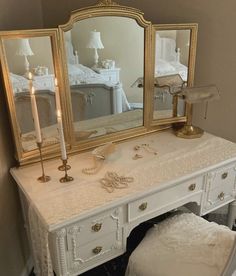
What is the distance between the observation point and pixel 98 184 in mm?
1209

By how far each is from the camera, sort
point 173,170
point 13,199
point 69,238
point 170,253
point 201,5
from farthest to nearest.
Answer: point 201,5 → point 13,199 → point 173,170 → point 170,253 → point 69,238

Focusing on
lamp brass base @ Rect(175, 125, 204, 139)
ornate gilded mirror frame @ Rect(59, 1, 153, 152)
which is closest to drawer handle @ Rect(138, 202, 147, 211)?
ornate gilded mirror frame @ Rect(59, 1, 153, 152)

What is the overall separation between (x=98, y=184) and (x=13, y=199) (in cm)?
49

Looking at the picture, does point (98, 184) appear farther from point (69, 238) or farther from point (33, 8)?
point (33, 8)

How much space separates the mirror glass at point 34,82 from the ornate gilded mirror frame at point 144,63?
7cm

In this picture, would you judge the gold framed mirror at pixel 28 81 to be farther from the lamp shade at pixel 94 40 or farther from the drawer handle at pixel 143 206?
the drawer handle at pixel 143 206

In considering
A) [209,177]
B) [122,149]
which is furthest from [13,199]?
[209,177]

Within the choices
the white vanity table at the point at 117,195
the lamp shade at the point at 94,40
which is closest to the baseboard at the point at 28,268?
the white vanity table at the point at 117,195

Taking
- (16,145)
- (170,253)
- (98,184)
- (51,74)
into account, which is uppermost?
→ (51,74)

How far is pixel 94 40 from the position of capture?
1322mm

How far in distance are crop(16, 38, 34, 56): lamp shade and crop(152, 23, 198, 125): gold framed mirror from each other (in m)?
0.64

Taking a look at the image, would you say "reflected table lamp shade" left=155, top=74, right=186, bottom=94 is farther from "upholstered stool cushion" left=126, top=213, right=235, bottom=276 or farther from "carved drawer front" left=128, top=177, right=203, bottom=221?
"upholstered stool cushion" left=126, top=213, right=235, bottom=276

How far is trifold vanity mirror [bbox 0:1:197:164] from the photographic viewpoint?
1208 millimetres

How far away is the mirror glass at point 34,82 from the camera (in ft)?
3.81
